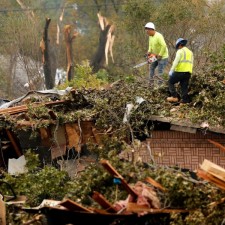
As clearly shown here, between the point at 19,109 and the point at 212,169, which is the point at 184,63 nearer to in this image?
the point at 19,109

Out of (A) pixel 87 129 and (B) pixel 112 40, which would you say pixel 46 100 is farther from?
(B) pixel 112 40

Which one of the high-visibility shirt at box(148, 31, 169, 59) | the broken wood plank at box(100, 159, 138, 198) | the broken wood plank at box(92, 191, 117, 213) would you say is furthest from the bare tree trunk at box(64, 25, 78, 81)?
the broken wood plank at box(92, 191, 117, 213)

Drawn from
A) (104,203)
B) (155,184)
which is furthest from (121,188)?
(104,203)

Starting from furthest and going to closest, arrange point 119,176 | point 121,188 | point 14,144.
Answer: point 14,144 → point 121,188 → point 119,176

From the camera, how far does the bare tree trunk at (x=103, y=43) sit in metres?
35.8

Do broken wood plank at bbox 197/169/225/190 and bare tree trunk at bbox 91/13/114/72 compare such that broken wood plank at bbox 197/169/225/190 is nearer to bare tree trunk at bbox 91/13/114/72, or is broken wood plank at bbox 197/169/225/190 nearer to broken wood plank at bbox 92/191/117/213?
broken wood plank at bbox 92/191/117/213

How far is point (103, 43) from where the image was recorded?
36562mm

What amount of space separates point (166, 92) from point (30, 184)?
3.94 m

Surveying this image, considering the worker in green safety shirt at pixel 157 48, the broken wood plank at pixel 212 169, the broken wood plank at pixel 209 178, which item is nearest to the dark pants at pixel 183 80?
the worker in green safety shirt at pixel 157 48

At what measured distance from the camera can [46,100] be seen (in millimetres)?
16359

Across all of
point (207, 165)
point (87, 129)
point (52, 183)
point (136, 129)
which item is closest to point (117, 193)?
point (207, 165)

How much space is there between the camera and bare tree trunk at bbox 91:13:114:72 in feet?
117

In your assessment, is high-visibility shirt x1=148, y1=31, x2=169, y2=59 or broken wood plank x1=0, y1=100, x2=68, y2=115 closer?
broken wood plank x1=0, y1=100, x2=68, y2=115

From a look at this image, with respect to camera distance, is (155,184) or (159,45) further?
(159,45)
